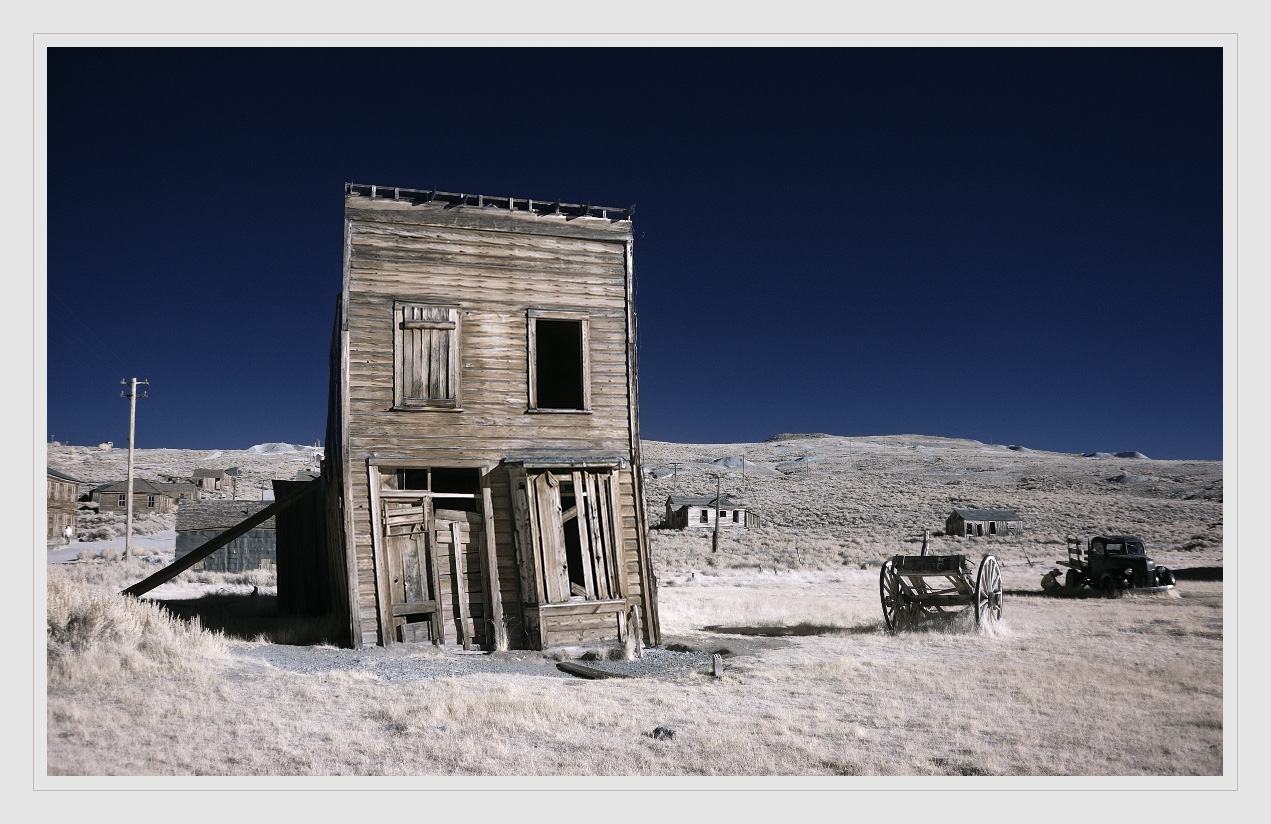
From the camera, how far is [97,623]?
368 inches

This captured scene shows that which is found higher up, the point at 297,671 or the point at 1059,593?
the point at 297,671

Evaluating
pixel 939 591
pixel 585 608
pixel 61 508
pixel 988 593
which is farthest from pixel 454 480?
pixel 61 508

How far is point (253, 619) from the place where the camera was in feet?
50.8

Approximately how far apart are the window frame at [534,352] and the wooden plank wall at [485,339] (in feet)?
0.19

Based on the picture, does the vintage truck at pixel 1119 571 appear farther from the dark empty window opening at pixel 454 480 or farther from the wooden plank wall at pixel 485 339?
the dark empty window opening at pixel 454 480

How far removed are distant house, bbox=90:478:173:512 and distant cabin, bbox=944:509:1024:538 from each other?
1956 inches

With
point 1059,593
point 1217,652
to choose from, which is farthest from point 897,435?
point 1217,652

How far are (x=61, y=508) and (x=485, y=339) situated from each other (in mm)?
38505

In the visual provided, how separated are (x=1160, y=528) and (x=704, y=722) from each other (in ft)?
146

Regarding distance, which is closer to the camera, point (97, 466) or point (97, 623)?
point (97, 623)

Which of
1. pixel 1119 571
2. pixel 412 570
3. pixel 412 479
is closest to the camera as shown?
pixel 412 570

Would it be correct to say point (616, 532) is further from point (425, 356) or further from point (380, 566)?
point (425, 356)

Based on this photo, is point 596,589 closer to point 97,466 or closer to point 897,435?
point 97,466

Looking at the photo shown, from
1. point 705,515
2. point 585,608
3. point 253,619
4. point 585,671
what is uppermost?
point 585,608
